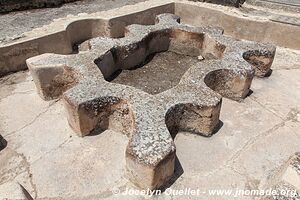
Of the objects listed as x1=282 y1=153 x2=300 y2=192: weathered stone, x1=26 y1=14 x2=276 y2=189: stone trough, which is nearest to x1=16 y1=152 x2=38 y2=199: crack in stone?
x1=26 y1=14 x2=276 y2=189: stone trough

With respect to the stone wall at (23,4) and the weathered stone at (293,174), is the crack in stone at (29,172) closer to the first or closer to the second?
the weathered stone at (293,174)

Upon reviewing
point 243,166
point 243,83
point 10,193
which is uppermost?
point 10,193

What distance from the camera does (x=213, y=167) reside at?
2838mm

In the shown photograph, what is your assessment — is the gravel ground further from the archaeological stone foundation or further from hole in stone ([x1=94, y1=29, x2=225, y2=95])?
hole in stone ([x1=94, y1=29, x2=225, y2=95])

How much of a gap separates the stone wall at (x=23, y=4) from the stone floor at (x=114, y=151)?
1.62 meters

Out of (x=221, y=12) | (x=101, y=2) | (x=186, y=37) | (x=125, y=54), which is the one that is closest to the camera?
(x=125, y=54)

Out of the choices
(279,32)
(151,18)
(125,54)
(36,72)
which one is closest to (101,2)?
(151,18)

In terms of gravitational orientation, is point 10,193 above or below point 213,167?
above

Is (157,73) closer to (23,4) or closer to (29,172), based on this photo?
(29,172)

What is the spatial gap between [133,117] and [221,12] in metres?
2.79

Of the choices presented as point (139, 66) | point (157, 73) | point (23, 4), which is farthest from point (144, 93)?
point (23, 4)

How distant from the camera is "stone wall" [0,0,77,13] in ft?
15.5

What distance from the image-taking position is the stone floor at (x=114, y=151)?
8.76 ft

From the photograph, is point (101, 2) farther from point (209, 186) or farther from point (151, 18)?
point (209, 186)
